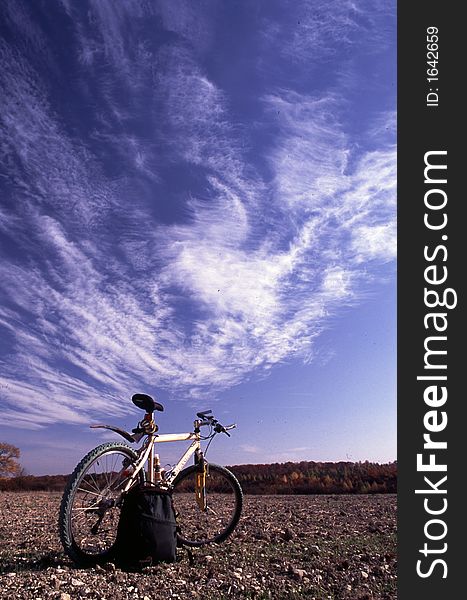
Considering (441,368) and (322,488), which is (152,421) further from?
(322,488)

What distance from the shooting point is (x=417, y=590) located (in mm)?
5246

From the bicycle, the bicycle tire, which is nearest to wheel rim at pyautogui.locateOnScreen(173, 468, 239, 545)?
the bicycle

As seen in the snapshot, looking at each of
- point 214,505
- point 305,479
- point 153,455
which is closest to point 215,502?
point 214,505

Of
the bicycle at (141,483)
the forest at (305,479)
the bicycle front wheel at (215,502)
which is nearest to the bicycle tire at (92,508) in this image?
the bicycle at (141,483)

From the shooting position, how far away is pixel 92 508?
6109 mm

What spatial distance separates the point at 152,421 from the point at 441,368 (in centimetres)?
335

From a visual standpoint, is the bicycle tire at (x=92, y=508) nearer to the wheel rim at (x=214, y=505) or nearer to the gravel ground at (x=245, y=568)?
the gravel ground at (x=245, y=568)

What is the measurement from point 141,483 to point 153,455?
0.44m

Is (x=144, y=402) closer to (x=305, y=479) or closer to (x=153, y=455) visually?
(x=153, y=455)

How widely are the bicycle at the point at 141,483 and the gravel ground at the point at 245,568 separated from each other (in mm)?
285

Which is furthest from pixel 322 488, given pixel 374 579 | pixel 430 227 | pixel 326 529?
pixel 430 227

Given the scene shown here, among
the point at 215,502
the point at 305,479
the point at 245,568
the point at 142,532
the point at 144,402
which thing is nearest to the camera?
the point at 142,532

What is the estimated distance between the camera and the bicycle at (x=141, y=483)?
235 inches

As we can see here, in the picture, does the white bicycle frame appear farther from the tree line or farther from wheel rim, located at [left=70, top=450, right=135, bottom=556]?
the tree line
